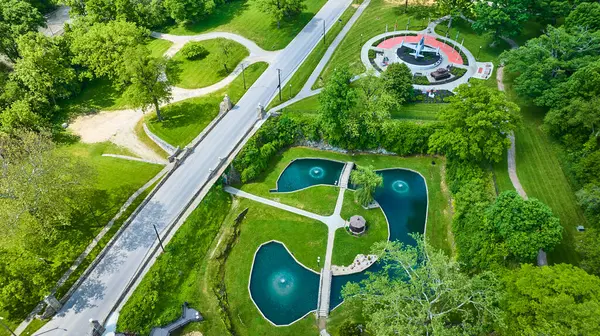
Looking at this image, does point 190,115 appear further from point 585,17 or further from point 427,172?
point 585,17

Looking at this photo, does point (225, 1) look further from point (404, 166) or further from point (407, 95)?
point (404, 166)

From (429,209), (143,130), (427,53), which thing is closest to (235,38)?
(143,130)

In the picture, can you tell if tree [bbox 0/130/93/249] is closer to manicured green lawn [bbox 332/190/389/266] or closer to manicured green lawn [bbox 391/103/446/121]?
manicured green lawn [bbox 332/190/389/266]

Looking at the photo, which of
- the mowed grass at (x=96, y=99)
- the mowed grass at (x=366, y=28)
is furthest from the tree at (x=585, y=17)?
the mowed grass at (x=96, y=99)

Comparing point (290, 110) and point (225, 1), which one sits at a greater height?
point (225, 1)

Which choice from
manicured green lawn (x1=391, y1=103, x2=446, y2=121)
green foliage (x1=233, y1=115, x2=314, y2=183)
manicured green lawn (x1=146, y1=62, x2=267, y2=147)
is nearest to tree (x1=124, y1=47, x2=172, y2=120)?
manicured green lawn (x1=146, y1=62, x2=267, y2=147)

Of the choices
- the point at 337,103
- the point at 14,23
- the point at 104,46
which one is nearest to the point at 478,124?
the point at 337,103
